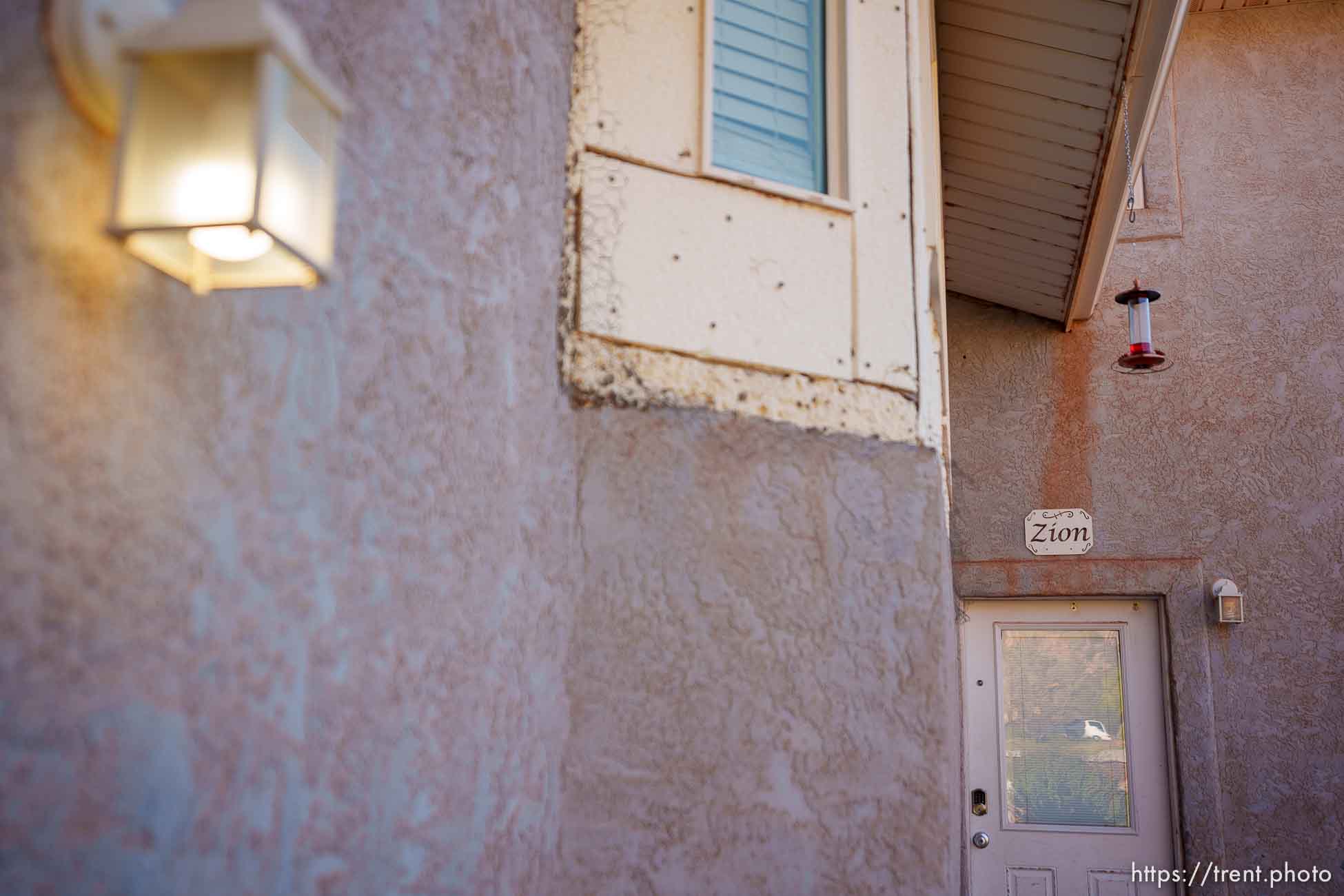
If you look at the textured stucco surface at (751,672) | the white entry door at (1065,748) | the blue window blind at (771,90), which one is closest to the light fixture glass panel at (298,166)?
the textured stucco surface at (751,672)

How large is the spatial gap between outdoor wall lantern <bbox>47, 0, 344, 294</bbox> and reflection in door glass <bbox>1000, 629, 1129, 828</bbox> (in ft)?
17.9

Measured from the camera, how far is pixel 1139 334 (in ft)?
17.5

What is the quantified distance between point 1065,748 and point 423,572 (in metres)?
4.84

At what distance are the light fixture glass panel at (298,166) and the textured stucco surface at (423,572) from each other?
23 cm

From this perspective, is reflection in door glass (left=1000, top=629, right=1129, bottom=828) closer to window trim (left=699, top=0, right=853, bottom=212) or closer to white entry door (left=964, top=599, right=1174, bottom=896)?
white entry door (left=964, top=599, right=1174, bottom=896)

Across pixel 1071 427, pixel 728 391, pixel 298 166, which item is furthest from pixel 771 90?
pixel 1071 427

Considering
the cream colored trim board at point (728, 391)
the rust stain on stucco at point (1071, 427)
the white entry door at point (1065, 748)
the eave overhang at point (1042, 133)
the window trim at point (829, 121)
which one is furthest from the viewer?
the rust stain on stucco at point (1071, 427)

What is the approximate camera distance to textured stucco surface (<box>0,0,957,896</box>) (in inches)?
50.2

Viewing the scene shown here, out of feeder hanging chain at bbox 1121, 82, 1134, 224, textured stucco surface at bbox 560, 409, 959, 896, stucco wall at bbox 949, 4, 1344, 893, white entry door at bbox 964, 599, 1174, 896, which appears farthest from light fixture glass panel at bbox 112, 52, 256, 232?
white entry door at bbox 964, 599, 1174, 896

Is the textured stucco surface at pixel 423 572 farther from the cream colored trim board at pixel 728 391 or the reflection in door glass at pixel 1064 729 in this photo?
the reflection in door glass at pixel 1064 729

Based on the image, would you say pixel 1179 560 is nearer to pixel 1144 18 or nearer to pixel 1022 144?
pixel 1022 144

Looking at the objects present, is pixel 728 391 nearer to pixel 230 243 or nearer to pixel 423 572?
pixel 423 572

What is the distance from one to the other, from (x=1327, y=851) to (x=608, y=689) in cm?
444

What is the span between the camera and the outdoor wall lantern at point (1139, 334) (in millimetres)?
5250
